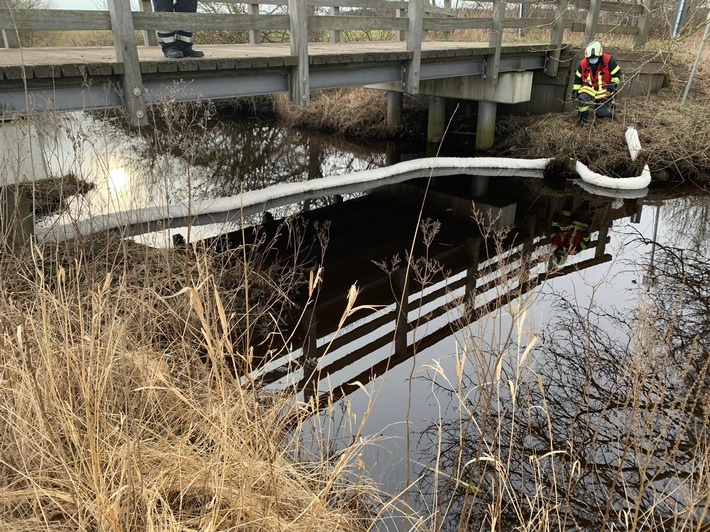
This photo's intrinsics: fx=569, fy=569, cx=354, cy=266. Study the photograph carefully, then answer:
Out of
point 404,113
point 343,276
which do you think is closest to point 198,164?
point 404,113

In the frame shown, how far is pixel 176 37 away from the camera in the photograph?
5258 millimetres

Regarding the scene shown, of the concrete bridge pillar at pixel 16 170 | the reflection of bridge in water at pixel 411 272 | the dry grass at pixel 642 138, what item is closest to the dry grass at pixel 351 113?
the dry grass at pixel 642 138

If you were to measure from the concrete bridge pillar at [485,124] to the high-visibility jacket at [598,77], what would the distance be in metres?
1.65

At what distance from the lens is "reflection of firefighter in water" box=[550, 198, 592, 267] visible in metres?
6.38

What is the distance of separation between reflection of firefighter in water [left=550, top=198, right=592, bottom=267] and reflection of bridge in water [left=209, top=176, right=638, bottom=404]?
0.09 m

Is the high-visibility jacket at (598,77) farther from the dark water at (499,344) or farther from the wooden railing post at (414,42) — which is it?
the wooden railing post at (414,42)

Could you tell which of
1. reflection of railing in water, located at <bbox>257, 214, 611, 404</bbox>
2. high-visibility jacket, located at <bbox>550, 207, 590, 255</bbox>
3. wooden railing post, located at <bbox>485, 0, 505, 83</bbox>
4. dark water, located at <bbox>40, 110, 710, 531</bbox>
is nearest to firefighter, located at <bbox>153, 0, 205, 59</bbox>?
dark water, located at <bbox>40, 110, 710, 531</bbox>

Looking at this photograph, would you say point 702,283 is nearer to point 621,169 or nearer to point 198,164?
point 621,169

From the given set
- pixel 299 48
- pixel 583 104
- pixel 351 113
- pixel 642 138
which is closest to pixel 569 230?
pixel 642 138

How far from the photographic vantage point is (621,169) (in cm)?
866

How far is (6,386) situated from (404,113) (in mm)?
11059

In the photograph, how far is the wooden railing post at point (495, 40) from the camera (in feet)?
27.8

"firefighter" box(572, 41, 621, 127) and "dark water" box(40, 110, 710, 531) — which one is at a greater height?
"firefighter" box(572, 41, 621, 127)

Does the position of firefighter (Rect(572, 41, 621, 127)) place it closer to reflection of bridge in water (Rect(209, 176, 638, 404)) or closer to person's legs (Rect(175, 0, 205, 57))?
reflection of bridge in water (Rect(209, 176, 638, 404))
